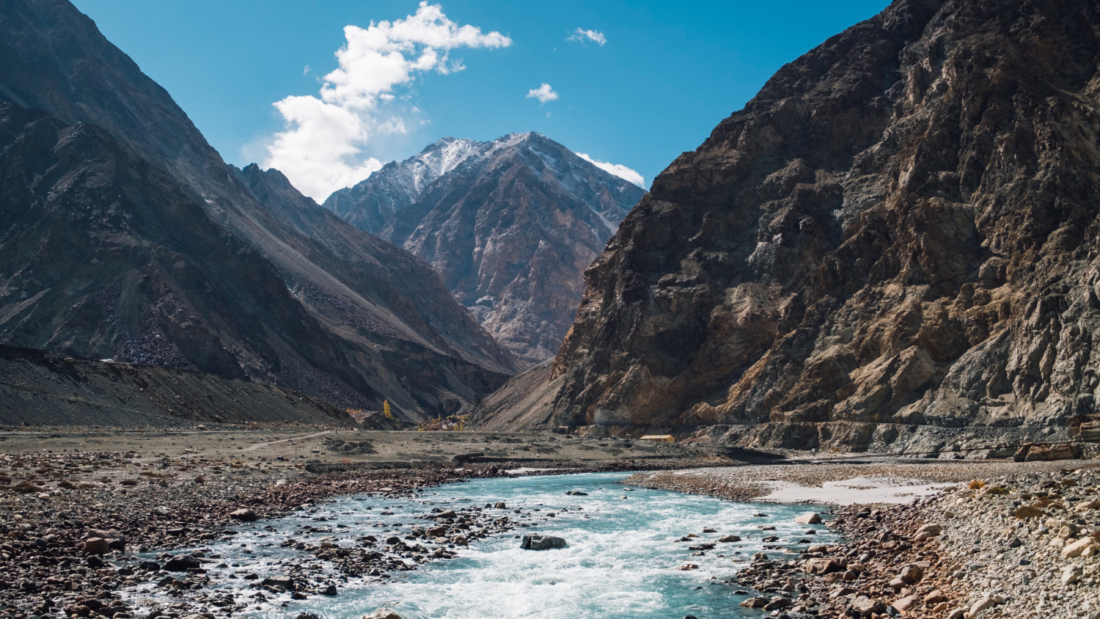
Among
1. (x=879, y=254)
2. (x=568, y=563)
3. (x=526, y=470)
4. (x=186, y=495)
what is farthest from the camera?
(x=879, y=254)

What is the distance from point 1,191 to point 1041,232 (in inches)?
6805

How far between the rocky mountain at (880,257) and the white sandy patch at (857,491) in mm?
25211

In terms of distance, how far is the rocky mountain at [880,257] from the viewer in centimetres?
6712

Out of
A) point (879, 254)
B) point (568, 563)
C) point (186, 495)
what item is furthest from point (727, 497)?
point (879, 254)

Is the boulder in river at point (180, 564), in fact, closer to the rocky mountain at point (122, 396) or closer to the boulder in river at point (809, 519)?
the boulder in river at point (809, 519)

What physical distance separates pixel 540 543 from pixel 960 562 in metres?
14.9

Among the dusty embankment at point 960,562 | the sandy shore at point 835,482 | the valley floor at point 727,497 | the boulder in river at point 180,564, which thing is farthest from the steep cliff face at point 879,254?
the boulder in river at point 180,564

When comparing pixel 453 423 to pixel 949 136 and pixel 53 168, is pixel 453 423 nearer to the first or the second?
pixel 53 168

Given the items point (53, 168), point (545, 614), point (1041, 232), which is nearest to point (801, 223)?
point (1041, 232)

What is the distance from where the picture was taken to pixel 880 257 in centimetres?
8875

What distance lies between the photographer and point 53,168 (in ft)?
498

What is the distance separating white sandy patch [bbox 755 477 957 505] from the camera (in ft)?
115

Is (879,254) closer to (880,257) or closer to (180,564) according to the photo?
(880,257)

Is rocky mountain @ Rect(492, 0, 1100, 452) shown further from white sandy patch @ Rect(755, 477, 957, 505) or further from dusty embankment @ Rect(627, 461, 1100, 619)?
dusty embankment @ Rect(627, 461, 1100, 619)
